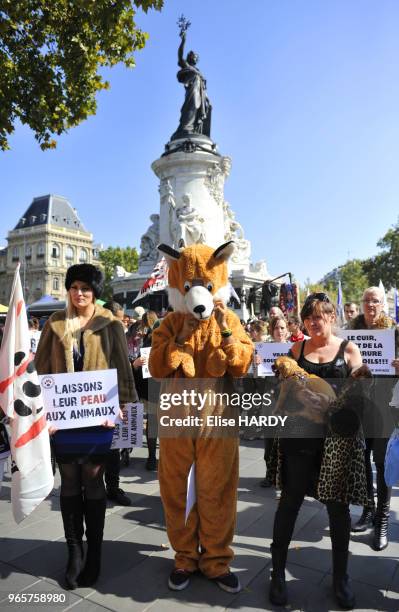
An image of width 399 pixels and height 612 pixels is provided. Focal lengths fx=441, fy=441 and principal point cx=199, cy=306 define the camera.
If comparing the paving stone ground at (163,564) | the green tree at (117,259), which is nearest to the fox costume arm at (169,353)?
the paving stone ground at (163,564)

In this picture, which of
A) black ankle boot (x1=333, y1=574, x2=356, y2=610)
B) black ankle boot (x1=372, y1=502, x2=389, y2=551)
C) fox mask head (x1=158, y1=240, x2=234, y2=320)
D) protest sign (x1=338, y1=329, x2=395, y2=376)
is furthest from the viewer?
protest sign (x1=338, y1=329, x2=395, y2=376)

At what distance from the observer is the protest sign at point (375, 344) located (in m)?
4.25

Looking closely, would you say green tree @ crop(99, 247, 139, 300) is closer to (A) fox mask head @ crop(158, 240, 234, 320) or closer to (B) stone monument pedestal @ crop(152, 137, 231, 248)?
(B) stone monument pedestal @ crop(152, 137, 231, 248)

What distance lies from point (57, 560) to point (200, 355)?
1.84 metres

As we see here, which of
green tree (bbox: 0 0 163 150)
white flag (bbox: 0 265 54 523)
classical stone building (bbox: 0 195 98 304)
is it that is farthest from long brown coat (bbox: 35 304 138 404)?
classical stone building (bbox: 0 195 98 304)

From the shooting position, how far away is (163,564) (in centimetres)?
316

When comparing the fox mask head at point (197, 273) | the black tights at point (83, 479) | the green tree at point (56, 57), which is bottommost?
the black tights at point (83, 479)

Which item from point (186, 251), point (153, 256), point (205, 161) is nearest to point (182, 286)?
point (186, 251)

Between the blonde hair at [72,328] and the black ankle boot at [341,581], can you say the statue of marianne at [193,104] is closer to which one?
the blonde hair at [72,328]

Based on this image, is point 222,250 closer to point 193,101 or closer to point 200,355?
point 200,355

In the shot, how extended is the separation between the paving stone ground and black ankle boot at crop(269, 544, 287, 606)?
0.06 meters

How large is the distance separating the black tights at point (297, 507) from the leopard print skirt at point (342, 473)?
79 millimetres

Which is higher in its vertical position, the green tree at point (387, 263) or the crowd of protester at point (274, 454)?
the green tree at point (387, 263)

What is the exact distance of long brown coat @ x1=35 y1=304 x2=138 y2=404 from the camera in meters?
3.02
